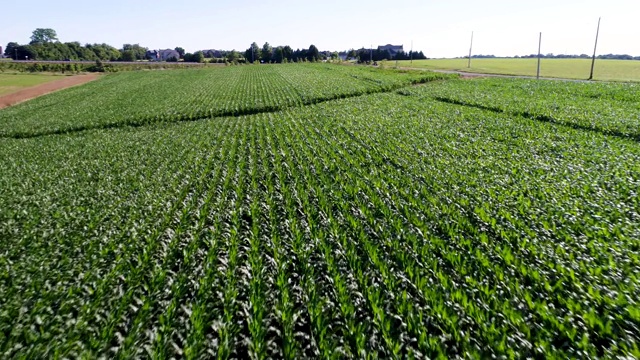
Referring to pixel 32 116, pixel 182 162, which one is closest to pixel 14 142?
pixel 32 116

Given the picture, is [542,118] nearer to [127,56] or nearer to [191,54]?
[191,54]

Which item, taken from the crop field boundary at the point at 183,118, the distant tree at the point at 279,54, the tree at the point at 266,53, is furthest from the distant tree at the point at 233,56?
the crop field boundary at the point at 183,118

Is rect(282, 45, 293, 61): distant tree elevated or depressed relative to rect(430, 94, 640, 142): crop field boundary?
elevated

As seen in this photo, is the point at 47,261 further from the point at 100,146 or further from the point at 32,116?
the point at 32,116

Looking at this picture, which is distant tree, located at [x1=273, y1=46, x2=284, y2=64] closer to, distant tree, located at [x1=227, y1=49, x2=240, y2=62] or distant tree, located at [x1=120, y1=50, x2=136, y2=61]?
distant tree, located at [x1=227, y1=49, x2=240, y2=62]

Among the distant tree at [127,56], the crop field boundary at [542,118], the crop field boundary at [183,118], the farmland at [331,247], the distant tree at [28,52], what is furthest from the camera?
the distant tree at [127,56]

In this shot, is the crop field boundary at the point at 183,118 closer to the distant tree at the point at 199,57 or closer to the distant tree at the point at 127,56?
the distant tree at the point at 199,57

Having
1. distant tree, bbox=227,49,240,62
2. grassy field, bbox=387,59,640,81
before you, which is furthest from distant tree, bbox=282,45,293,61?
grassy field, bbox=387,59,640,81

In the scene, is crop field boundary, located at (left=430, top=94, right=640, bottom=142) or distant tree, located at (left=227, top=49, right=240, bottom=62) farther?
distant tree, located at (left=227, top=49, right=240, bottom=62)

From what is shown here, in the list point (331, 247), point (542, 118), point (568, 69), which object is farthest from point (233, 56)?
point (331, 247)
